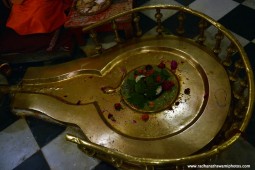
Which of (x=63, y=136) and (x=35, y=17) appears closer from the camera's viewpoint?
(x=63, y=136)

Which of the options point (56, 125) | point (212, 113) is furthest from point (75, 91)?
point (212, 113)

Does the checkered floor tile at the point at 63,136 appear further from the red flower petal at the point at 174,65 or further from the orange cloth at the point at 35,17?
the red flower petal at the point at 174,65

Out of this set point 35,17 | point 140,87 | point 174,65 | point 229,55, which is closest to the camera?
point 229,55

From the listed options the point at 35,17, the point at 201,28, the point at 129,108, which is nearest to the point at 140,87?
the point at 129,108

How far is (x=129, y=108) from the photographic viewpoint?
1.77m

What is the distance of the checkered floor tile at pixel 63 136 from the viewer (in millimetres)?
1652

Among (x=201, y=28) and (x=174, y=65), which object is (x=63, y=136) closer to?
(x=174, y=65)

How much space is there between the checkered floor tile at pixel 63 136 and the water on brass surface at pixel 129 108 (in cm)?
20

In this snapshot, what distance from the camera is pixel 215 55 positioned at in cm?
181

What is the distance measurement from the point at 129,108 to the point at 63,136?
59 cm

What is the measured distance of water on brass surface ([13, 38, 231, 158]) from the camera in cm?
154

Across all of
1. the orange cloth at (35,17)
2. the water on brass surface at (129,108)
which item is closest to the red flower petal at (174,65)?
the water on brass surface at (129,108)

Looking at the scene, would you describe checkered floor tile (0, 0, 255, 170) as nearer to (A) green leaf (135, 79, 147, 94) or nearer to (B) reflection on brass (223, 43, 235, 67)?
(B) reflection on brass (223, 43, 235, 67)

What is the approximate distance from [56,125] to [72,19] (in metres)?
0.99
